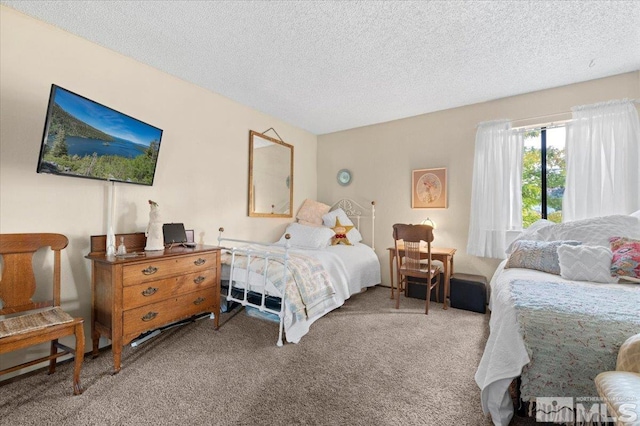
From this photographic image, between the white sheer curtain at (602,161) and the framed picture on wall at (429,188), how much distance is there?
1.27 metres

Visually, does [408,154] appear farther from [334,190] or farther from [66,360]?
[66,360]

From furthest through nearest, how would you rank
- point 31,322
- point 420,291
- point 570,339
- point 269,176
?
point 269,176 < point 420,291 < point 31,322 < point 570,339

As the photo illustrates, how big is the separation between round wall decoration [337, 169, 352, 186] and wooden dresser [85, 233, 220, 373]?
2.65m

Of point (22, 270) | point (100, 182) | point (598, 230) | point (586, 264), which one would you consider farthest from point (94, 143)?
point (598, 230)

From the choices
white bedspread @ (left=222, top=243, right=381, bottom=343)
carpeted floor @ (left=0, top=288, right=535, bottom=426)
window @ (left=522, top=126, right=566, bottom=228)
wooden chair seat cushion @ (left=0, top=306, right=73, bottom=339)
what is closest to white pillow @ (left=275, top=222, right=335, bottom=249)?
white bedspread @ (left=222, top=243, right=381, bottom=343)

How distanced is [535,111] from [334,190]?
2.88 m

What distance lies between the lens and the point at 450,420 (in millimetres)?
1474

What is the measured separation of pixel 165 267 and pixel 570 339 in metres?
2.61

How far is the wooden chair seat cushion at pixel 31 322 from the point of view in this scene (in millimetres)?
1494

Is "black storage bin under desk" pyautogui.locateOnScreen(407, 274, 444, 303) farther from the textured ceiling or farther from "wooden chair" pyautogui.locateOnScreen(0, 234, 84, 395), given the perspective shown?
"wooden chair" pyautogui.locateOnScreen(0, 234, 84, 395)

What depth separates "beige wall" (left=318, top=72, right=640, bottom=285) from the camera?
2986 mm

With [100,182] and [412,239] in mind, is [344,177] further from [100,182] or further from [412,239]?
[100,182]

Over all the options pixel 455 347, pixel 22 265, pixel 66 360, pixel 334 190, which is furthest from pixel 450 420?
pixel 334 190

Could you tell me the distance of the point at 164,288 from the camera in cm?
216
